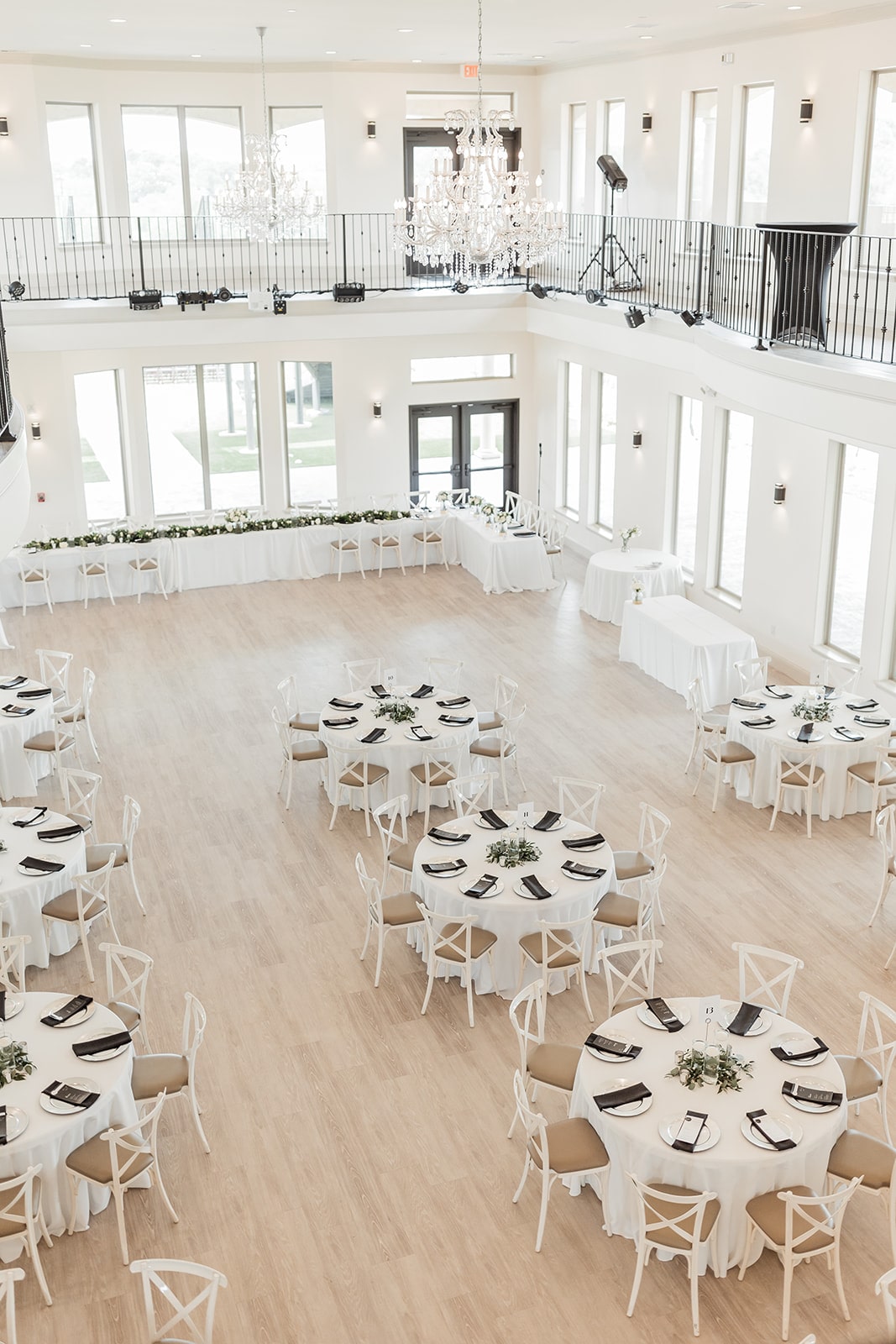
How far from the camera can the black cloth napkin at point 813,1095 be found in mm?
6547

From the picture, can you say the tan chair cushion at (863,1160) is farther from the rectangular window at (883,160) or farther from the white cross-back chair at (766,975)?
the rectangular window at (883,160)

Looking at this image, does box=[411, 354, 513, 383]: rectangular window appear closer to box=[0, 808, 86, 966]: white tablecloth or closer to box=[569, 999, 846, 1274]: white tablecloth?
box=[0, 808, 86, 966]: white tablecloth

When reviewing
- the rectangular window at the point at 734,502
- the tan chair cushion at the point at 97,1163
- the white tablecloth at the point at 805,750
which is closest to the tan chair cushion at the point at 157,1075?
the tan chair cushion at the point at 97,1163

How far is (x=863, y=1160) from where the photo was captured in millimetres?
6520

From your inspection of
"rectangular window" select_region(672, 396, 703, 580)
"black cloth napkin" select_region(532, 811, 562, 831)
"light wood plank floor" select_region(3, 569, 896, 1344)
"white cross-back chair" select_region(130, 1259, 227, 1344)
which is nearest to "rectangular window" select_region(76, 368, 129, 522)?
"light wood plank floor" select_region(3, 569, 896, 1344)

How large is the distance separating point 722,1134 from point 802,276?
26.6 ft

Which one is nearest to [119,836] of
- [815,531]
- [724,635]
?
[724,635]

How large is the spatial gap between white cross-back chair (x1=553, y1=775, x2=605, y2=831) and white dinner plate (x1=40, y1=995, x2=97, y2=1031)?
3.75m

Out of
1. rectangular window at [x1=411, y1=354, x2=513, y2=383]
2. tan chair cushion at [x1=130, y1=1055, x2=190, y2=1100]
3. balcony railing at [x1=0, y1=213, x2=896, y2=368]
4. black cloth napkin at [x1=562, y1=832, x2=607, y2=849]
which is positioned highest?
balcony railing at [x1=0, y1=213, x2=896, y2=368]

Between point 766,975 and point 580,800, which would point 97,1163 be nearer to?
point 766,975

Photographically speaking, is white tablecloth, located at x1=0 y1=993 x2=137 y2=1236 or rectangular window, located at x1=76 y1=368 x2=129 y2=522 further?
rectangular window, located at x1=76 y1=368 x2=129 y2=522

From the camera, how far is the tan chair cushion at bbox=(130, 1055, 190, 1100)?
284 inches

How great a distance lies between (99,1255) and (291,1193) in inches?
40.8

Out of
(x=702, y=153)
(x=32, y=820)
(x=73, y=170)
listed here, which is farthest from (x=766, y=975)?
(x=73, y=170)
